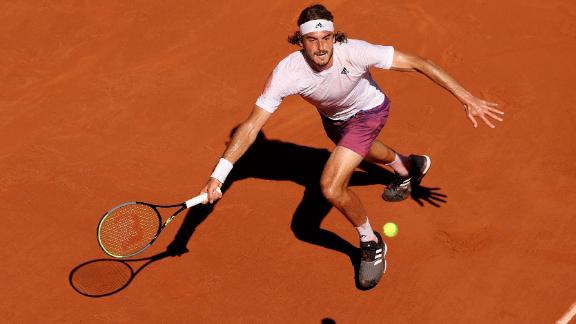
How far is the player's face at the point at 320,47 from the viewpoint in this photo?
18.6 ft

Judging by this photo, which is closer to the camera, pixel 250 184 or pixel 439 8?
pixel 250 184

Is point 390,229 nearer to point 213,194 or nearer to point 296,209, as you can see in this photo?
point 296,209

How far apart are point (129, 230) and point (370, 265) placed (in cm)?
218

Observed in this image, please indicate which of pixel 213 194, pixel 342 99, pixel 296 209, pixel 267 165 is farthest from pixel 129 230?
pixel 342 99

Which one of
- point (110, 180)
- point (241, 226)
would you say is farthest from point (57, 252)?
point (241, 226)

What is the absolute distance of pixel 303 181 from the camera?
294 inches

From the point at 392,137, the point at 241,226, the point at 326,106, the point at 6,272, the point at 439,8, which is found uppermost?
the point at 439,8

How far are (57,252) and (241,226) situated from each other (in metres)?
1.73

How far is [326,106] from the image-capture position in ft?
20.2

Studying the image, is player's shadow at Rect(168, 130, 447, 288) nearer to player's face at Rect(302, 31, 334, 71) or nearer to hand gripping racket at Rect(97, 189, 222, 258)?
hand gripping racket at Rect(97, 189, 222, 258)

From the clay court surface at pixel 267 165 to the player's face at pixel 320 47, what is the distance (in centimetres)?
187

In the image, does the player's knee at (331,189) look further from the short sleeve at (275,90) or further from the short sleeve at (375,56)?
the short sleeve at (375,56)

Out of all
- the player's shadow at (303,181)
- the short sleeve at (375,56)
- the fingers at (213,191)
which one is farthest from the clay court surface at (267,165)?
the short sleeve at (375,56)

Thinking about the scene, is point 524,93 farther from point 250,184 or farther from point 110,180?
point 110,180
